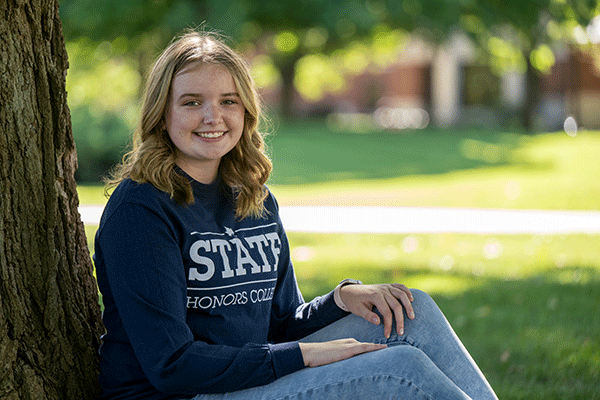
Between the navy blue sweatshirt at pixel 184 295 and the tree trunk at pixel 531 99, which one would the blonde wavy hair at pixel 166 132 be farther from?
the tree trunk at pixel 531 99

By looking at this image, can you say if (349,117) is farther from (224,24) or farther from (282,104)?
(224,24)

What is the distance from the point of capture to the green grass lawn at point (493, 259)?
4.27 m

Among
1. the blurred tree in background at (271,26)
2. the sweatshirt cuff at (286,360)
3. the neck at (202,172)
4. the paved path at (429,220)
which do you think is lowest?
the paved path at (429,220)

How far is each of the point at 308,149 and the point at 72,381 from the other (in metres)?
17.1

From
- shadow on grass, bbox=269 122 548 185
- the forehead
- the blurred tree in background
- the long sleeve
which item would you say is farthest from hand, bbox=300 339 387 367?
shadow on grass, bbox=269 122 548 185

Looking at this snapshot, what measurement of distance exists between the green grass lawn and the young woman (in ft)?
4.35

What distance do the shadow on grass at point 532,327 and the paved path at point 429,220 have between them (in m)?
Result: 2.22

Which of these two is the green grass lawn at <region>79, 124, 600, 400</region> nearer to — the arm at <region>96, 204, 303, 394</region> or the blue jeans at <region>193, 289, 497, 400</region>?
the blue jeans at <region>193, 289, 497, 400</region>

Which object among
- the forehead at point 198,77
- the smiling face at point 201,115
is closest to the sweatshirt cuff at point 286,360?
the smiling face at point 201,115

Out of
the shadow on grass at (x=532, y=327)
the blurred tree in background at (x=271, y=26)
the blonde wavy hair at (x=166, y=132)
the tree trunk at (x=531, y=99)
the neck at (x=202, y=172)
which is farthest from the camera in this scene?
the tree trunk at (x=531, y=99)

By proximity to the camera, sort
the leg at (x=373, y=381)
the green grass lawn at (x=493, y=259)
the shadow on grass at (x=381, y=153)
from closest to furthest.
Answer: the leg at (x=373, y=381) < the green grass lawn at (x=493, y=259) < the shadow on grass at (x=381, y=153)

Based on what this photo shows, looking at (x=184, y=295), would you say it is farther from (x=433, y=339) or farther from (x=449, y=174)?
(x=449, y=174)

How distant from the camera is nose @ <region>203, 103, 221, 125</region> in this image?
8.34 ft

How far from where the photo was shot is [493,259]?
7.02 meters
